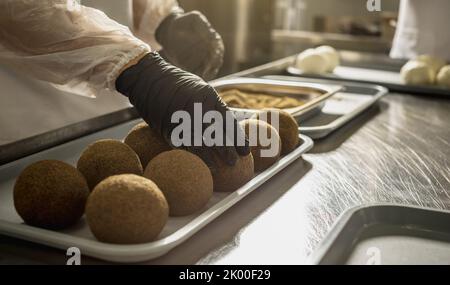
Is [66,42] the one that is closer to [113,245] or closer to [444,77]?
[113,245]

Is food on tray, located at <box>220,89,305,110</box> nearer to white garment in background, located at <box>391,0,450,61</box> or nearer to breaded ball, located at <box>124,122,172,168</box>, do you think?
breaded ball, located at <box>124,122,172,168</box>

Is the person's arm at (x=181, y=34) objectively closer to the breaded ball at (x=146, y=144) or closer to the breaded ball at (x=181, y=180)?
the breaded ball at (x=146, y=144)

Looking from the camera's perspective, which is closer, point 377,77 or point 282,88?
point 282,88

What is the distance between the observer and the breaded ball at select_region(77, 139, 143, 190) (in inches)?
31.3

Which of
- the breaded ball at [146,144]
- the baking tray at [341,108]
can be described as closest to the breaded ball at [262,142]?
the breaded ball at [146,144]

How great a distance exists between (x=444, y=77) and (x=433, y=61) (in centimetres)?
14

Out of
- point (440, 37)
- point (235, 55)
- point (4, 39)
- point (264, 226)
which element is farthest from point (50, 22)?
point (235, 55)

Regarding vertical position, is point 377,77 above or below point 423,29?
below

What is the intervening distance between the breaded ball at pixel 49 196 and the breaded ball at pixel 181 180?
0.10 meters

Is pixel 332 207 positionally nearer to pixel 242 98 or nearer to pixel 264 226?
pixel 264 226

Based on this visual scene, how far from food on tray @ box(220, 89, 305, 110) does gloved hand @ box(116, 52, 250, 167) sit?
479 mm

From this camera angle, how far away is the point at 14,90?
103 cm

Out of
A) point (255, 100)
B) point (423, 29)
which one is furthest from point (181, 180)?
point (423, 29)

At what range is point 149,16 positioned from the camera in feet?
4.88
